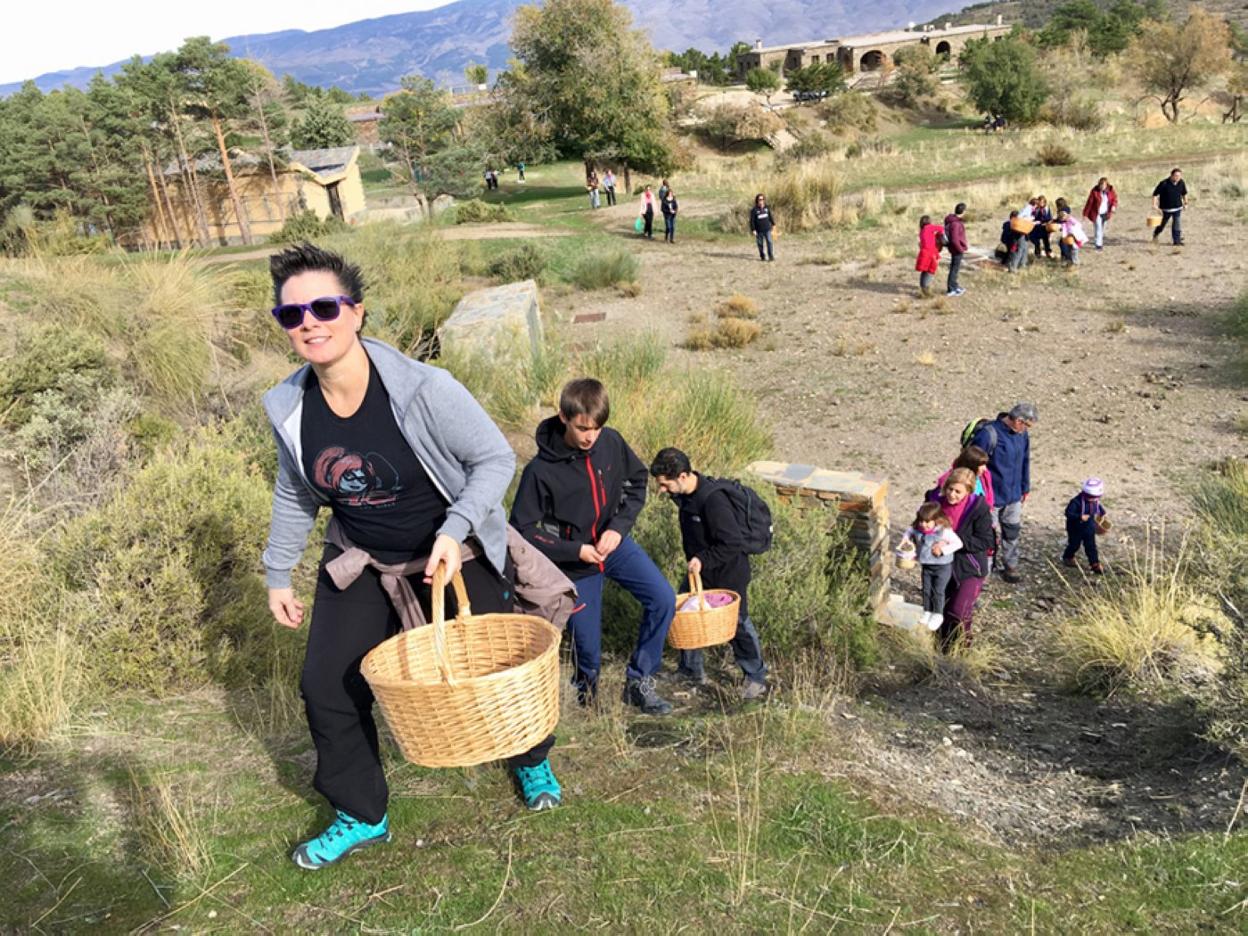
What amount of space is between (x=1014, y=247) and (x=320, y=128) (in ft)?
159

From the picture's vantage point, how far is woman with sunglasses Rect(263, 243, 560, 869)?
2275 millimetres

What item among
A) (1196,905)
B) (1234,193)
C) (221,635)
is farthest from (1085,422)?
(1234,193)

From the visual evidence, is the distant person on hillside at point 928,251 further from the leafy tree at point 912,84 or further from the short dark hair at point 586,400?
the leafy tree at point 912,84

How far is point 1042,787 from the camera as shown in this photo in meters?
2.99

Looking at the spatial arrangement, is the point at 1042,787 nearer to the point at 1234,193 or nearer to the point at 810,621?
the point at 810,621

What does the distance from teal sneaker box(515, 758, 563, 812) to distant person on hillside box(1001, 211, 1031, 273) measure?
1517 centimetres

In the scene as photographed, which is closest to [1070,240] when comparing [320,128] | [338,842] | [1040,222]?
[1040,222]

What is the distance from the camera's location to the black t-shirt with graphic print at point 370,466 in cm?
233

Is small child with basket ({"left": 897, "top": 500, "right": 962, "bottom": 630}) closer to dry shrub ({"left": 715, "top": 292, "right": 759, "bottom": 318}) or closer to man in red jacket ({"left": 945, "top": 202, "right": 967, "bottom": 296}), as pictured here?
dry shrub ({"left": 715, "top": 292, "right": 759, "bottom": 318})

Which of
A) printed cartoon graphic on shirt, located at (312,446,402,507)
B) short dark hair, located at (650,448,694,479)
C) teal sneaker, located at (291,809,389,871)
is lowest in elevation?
teal sneaker, located at (291,809,389,871)

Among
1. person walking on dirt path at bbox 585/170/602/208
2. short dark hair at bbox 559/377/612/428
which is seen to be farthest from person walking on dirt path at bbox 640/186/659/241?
short dark hair at bbox 559/377/612/428

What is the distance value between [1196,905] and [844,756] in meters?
1.07

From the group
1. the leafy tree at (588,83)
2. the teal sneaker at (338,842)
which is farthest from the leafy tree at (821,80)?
the teal sneaker at (338,842)

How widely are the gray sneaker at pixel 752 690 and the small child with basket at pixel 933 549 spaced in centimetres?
151
